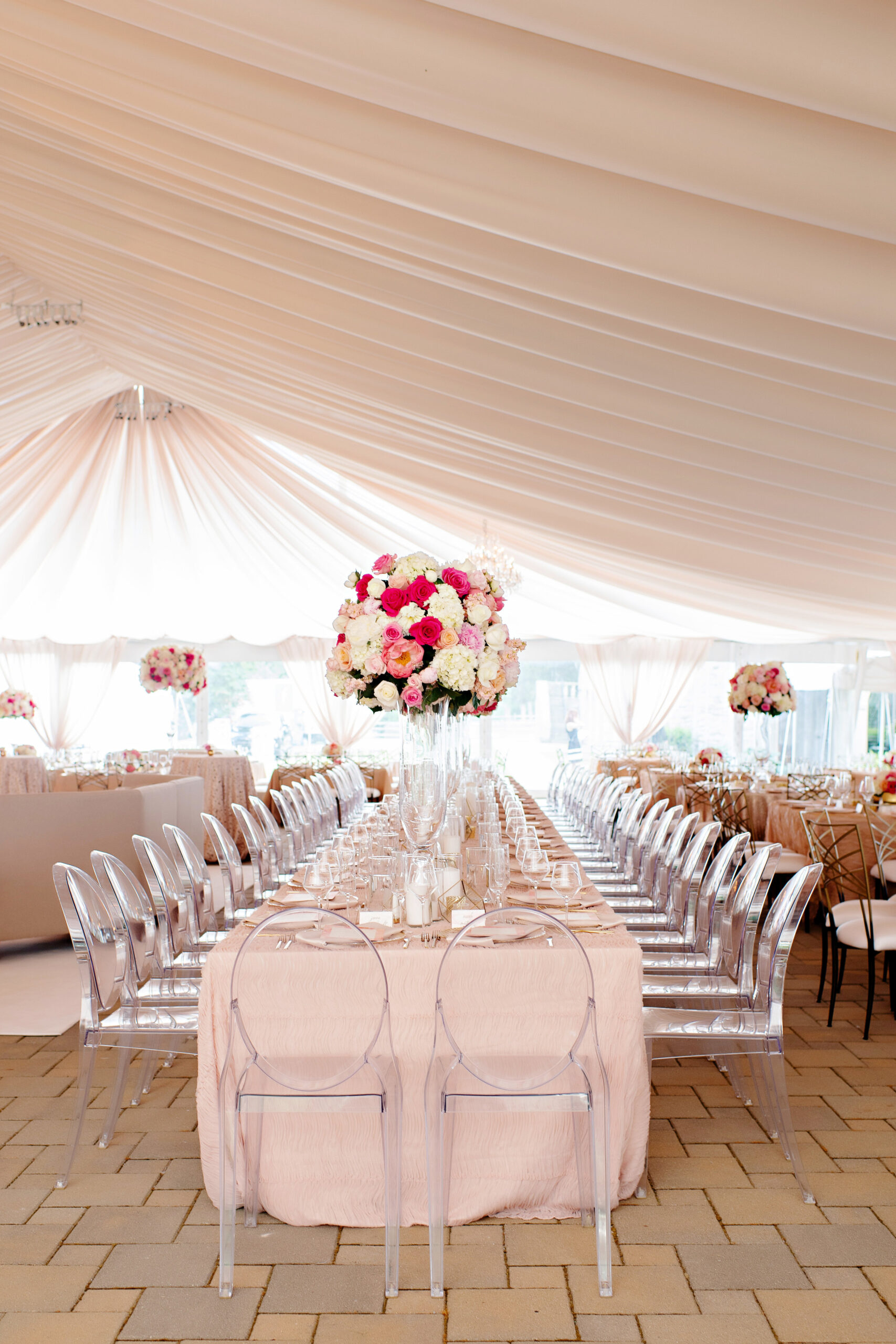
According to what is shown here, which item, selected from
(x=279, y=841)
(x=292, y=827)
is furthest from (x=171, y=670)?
(x=279, y=841)

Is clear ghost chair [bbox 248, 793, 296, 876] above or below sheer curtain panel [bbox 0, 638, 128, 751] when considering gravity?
below

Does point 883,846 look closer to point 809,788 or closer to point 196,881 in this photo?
point 809,788

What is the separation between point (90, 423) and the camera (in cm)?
1093

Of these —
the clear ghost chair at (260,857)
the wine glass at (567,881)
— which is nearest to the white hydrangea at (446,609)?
the wine glass at (567,881)

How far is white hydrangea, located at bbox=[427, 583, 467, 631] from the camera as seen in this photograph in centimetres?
355

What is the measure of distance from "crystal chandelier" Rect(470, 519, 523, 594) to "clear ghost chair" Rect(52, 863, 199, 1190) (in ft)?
16.8

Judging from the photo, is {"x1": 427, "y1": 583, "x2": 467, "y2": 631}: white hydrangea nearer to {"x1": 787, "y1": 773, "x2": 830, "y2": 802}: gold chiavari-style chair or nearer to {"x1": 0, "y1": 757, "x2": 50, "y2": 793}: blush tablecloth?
{"x1": 787, "y1": 773, "x2": 830, "y2": 802}: gold chiavari-style chair

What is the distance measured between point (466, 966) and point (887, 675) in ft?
39.9

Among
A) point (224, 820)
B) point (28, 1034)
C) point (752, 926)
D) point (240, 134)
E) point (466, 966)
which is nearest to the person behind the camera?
point (240, 134)

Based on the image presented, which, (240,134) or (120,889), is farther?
(120,889)

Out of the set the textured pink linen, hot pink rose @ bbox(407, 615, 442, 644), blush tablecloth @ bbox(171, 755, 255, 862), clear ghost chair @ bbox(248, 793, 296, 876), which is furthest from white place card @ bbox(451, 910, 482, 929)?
blush tablecloth @ bbox(171, 755, 255, 862)

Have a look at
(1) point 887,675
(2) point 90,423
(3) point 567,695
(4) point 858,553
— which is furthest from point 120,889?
(1) point 887,675

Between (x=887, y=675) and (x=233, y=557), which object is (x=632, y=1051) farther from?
(x=887, y=675)

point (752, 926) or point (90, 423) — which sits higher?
point (90, 423)
